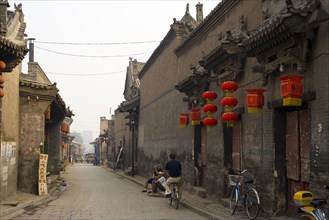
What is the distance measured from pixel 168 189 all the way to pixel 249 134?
12.0 feet

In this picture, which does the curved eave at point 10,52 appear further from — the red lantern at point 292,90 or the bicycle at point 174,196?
the red lantern at point 292,90

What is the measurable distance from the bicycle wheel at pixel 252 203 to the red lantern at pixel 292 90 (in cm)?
250

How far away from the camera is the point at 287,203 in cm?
959

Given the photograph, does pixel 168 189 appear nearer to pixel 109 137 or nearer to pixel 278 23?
Result: pixel 278 23

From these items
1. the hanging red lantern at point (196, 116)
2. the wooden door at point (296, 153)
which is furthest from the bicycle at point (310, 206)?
the hanging red lantern at point (196, 116)

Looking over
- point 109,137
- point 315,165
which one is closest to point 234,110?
point 315,165

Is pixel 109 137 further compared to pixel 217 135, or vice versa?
pixel 109 137

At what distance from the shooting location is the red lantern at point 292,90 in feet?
27.0

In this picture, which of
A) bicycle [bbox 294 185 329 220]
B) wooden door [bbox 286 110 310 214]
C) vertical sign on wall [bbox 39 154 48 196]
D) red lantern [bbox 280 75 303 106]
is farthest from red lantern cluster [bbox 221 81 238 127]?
vertical sign on wall [bbox 39 154 48 196]

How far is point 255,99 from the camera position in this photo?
9.89 m

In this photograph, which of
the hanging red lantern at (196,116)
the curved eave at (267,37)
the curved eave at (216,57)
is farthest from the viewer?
the hanging red lantern at (196,116)

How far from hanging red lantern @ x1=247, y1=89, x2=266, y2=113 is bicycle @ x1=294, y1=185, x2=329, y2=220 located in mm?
2971

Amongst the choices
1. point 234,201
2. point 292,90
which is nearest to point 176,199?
point 234,201

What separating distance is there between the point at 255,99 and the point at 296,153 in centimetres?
150
